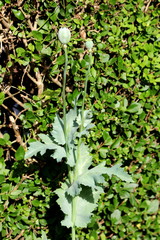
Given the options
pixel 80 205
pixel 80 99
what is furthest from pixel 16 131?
pixel 80 205

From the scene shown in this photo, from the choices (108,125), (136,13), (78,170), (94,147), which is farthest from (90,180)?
(136,13)

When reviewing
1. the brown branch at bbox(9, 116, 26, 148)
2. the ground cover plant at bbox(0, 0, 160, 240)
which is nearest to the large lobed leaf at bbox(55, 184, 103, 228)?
the ground cover plant at bbox(0, 0, 160, 240)

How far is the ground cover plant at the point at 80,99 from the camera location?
253 centimetres

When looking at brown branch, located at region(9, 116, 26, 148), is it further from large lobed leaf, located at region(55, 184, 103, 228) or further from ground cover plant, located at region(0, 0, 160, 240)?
large lobed leaf, located at region(55, 184, 103, 228)

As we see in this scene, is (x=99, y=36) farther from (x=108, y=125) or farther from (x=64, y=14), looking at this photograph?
(x=108, y=125)

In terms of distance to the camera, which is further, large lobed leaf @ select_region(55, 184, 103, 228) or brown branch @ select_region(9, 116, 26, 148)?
brown branch @ select_region(9, 116, 26, 148)

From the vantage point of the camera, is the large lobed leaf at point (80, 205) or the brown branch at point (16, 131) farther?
the brown branch at point (16, 131)

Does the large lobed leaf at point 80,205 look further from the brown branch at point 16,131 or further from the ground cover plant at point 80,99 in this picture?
the brown branch at point 16,131

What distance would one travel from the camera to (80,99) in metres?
2.76

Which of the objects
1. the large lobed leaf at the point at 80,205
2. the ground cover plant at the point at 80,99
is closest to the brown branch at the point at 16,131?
the ground cover plant at the point at 80,99

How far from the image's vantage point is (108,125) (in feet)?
9.77

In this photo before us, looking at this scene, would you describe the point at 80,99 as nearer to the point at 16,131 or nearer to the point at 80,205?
the point at 16,131

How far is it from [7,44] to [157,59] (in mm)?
1372

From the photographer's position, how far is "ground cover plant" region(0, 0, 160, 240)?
253 centimetres
